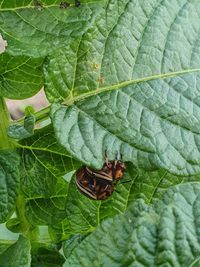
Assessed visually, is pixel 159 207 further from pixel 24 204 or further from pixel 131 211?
pixel 24 204

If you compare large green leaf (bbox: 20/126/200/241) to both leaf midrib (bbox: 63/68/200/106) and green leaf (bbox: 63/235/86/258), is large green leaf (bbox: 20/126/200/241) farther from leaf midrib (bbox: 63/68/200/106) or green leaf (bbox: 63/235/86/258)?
leaf midrib (bbox: 63/68/200/106)

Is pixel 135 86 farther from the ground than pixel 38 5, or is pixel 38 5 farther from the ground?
pixel 38 5

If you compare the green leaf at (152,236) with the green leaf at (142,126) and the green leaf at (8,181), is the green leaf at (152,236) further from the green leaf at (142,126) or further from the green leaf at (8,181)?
the green leaf at (8,181)

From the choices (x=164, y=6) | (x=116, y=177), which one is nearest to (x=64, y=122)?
(x=116, y=177)

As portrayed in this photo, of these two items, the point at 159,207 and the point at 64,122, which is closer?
the point at 159,207

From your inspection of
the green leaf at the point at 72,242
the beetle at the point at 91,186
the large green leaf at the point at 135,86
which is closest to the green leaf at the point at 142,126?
the large green leaf at the point at 135,86

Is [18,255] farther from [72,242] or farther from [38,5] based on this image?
[38,5]

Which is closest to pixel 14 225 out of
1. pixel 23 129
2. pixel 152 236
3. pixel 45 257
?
pixel 45 257

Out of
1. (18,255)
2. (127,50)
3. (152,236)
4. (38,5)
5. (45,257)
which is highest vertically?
(38,5)
